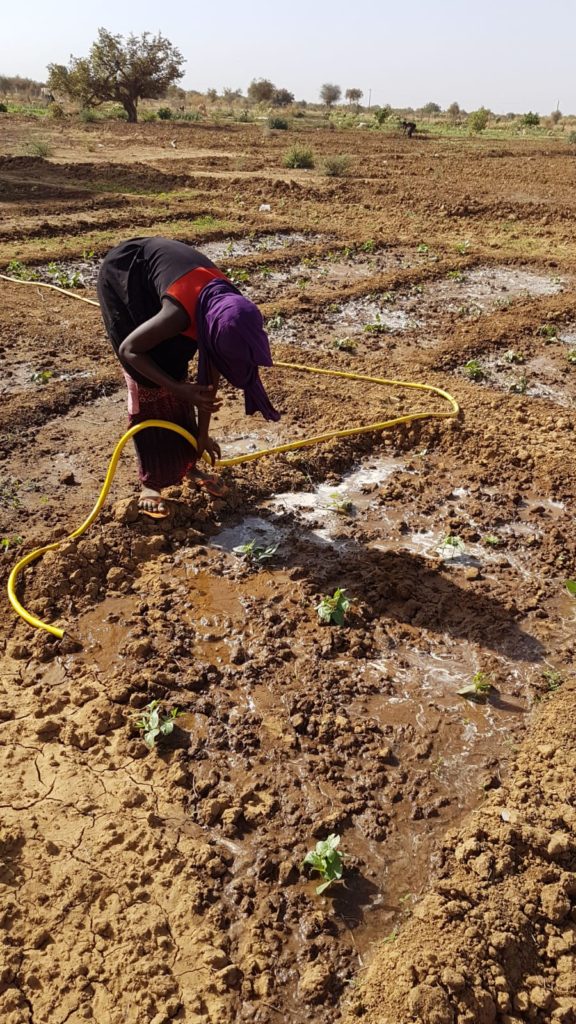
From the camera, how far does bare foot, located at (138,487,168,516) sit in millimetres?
4102

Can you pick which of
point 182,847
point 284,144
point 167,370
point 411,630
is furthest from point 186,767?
point 284,144

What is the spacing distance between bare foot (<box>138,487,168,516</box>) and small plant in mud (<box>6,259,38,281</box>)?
17.4ft

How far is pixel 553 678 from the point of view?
3221 millimetres

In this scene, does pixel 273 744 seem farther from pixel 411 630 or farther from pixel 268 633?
pixel 411 630

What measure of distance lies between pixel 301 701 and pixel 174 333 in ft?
5.89

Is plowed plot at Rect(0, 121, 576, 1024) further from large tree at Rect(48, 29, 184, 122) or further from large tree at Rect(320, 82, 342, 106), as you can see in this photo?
large tree at Rect(320, 82, 342, 106)

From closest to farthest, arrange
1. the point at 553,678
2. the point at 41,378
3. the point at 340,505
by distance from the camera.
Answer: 1. the point at 553,678
2. the point at 340,505
3. the point at 41,378

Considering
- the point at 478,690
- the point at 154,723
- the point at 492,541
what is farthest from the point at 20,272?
the point at 478,690

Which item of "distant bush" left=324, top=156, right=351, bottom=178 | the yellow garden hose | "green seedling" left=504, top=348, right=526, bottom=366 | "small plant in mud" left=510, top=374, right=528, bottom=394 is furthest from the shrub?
"small plant in mud" left=510, top=374, right=528, bottom=394

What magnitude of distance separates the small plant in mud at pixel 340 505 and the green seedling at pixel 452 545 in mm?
628

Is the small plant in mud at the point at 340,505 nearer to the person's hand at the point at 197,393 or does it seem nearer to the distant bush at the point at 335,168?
the person's hand at the point at 197,393

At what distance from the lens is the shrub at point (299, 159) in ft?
53.5

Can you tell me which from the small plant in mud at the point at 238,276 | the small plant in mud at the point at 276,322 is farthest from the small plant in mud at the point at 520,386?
the small plant in mud at the point at 238,276

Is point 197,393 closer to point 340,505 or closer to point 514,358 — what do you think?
point 340,505
